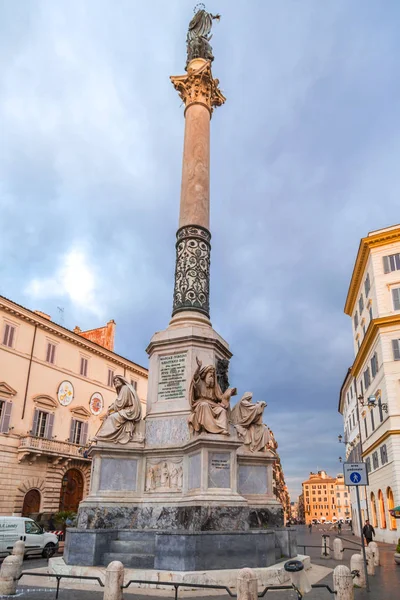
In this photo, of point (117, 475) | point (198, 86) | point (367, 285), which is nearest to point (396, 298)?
point (367, 285)

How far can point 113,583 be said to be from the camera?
7.89m

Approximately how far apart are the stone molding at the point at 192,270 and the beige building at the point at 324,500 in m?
195

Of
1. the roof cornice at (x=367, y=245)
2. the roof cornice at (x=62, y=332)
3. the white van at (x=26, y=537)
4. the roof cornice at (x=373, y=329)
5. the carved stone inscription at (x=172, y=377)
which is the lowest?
the white van at (x=26, y=537)

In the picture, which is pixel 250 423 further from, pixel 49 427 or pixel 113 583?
pixel 49 427

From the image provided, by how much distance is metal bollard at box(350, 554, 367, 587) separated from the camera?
418 inches

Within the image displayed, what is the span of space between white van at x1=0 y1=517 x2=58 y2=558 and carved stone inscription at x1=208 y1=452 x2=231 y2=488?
12.2 meters

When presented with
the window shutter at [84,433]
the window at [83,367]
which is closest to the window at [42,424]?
the window shutter at [84,433]

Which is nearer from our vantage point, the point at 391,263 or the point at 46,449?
the point at 46,449

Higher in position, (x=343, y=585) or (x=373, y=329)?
(x=373, y=329)

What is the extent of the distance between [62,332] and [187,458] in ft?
99.6

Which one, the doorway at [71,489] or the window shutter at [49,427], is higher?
the window shutter at [49,427]

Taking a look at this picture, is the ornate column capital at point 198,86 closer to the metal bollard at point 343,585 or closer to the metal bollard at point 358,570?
the metal bollard at point 358,570

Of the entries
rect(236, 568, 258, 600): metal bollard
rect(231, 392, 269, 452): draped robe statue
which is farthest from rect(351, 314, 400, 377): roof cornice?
rect(236, 568, 258, 600): metal bollard

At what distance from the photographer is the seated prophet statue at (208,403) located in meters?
11.6
